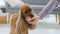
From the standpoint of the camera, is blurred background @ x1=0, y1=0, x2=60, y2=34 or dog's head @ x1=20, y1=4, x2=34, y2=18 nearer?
dog's head @ x1=20, y1=4, x2=34, y2=18

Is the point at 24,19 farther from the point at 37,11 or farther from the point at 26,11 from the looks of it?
the point at 37,11

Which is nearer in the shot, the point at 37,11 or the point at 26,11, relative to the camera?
the point at 26,11

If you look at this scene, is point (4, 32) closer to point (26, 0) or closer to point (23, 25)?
point (26, 0)

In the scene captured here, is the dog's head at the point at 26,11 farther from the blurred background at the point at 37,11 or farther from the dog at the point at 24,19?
the blurred background at the point at 37,11

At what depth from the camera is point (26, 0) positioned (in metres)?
2.86

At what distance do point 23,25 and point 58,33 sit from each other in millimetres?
1343

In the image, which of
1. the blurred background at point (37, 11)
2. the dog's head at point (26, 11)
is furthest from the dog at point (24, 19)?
the blurred background at point (37, 11)

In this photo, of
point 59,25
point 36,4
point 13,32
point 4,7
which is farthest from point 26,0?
point 13,32

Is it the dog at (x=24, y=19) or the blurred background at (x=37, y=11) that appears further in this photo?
the blurred background at (x=37, y=11)

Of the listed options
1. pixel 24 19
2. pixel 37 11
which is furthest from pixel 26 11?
pixel 37 11

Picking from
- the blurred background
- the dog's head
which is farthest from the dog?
the blurred background

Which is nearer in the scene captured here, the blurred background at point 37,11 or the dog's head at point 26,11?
the dog's head at point 26,11

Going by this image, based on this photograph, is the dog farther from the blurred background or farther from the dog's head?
the blurred background

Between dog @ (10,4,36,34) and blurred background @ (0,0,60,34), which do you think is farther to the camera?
blurred background @ (0,0,60,34)
